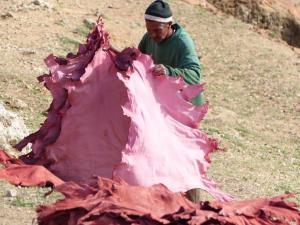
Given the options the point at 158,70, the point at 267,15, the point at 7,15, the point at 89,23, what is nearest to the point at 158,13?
the point at 158,70

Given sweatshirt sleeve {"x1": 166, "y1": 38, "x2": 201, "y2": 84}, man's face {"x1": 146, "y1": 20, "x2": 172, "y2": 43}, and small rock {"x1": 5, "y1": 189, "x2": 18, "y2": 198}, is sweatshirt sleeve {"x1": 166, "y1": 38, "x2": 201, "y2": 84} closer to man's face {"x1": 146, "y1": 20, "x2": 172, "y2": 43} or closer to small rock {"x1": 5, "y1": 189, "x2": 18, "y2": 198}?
man's face {"x1": 146, "y1": 20, "x2": 172, "y2": 43}

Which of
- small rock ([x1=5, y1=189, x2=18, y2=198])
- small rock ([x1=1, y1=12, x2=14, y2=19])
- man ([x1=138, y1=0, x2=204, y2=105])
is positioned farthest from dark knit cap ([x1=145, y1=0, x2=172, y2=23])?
small rock ([x1=1, y1=12, x2=14, y2=19])

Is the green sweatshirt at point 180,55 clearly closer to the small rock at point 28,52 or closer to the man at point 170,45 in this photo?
the man at point 170,45

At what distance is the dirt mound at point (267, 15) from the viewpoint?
1694 cm

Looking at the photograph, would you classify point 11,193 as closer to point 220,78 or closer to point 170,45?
point 170,45

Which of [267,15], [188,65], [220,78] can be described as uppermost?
[188,65]

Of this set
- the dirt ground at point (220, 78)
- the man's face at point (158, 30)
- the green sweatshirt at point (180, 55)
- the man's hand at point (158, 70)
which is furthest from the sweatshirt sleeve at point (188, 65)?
the dirt ground at point (220, 78)

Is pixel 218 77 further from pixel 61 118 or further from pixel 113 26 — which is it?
pixel 61 118

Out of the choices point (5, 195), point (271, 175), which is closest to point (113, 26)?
point (271, 175)

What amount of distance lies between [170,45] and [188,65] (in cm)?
20

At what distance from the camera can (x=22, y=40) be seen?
11414 millimetres

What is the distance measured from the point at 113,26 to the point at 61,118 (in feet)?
30.2

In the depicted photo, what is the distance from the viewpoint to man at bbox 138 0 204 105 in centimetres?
487

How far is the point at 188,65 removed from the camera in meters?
4.91
